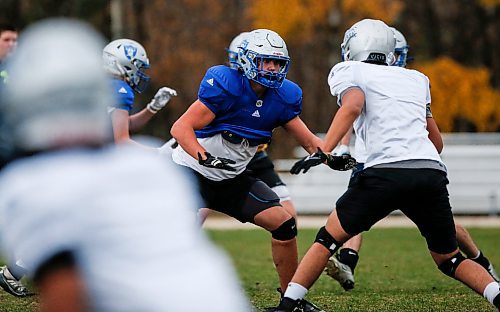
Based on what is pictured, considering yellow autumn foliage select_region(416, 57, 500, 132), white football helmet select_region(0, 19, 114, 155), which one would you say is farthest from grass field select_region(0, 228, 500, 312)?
yellow autumn foliage select_region(416, 57, 500, 132)

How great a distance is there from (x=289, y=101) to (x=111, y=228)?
3679mm

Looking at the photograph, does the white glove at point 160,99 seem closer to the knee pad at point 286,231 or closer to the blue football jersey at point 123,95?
the blue football jersey at point 123,95

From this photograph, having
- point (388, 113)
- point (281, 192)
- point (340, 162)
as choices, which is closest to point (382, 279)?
point (281, 192)

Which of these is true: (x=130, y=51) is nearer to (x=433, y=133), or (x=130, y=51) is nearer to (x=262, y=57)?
(x=262, y=57)

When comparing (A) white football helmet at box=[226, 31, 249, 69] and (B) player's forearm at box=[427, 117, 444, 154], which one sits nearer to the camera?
(B) player's forearm at box=[427, 117, 444, 154]

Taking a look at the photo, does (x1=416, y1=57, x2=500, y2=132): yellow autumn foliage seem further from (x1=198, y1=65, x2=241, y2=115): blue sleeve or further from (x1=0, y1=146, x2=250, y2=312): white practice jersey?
(x1=0, y1=146, x2=250, y2=312): white practice jersey

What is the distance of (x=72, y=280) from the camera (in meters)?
2.48

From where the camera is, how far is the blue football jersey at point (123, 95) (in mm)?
6730

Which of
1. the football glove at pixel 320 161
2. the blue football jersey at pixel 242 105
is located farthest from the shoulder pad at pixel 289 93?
the football glove at pixel 320 161

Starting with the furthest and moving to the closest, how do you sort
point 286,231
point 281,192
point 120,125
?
point 281,192, point 120,125, point 286,231

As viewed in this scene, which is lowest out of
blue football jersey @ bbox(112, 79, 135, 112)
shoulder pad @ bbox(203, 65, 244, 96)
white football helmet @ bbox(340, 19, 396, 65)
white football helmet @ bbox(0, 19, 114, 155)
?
blue football jersey @ bbox(112, 79, 135, 112)

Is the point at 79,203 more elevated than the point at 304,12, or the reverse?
the point at 79,203

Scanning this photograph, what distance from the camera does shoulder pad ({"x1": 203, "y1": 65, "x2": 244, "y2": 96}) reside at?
600 cm

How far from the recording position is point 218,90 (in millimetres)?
5992
